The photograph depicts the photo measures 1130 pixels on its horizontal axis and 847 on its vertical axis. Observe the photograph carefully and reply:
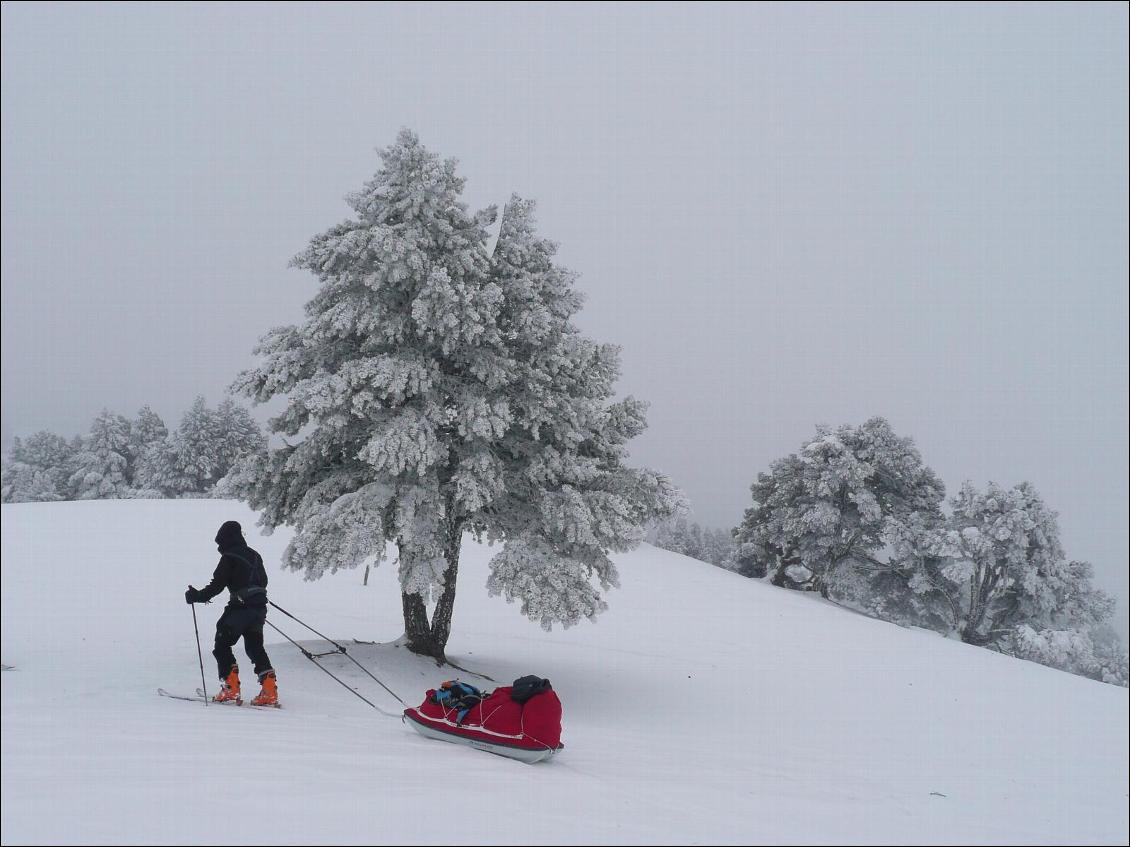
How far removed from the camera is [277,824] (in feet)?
13.0

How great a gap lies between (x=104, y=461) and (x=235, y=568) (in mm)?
58917

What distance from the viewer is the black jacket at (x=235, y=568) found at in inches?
328

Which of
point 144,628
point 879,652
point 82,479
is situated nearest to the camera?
point 144,628

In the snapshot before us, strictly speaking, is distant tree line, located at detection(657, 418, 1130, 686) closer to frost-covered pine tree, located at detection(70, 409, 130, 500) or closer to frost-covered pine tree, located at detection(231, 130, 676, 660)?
frost-covered pine tree, located at detection(231, 130, 676, 660)

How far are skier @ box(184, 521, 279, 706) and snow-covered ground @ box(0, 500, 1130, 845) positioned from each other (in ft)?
1.90

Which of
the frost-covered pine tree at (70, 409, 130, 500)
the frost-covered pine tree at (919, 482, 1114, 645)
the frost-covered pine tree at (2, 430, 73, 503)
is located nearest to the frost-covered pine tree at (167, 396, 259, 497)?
the frost-covered pine tree at (70, 409, 130, 500)

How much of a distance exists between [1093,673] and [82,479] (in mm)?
69157

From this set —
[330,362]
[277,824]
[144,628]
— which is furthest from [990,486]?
[277,824]

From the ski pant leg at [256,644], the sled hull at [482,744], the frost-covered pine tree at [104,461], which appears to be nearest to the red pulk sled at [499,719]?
the sled hull at [482,744]

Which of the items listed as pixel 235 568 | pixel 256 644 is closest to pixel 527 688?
pixel 256 644

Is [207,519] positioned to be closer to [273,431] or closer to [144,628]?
[144,628]

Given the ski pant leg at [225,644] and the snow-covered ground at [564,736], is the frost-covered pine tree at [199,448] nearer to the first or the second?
the snow-covered ground at [564,736]

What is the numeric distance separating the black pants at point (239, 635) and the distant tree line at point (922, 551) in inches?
908

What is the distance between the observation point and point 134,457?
59.0 m
